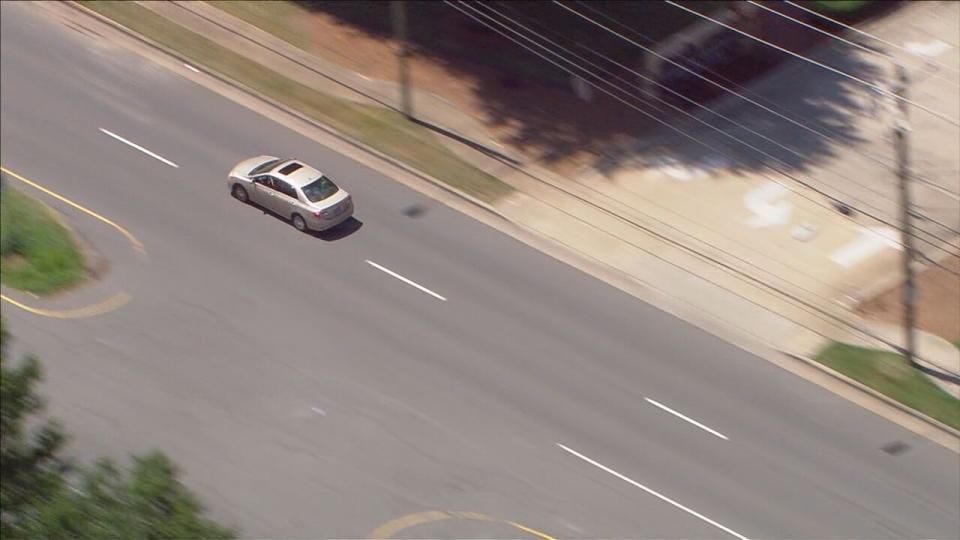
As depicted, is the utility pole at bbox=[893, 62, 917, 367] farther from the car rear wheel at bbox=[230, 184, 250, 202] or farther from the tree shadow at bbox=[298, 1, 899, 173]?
the car rear wheel at bbox=[230, 184, 250, 202]

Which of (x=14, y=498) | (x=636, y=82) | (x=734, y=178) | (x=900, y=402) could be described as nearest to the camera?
(x=14, y=498)

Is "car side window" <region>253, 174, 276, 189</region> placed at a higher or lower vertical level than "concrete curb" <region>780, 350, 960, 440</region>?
higher

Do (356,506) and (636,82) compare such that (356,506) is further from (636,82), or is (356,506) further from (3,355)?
(636,82)

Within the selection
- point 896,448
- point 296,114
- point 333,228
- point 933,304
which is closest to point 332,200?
point 333,228

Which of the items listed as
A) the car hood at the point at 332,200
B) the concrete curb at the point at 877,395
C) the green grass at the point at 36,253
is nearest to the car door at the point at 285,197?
the car hood at the point at 332,200

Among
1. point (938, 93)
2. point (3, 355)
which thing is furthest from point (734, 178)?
point (3, 355)

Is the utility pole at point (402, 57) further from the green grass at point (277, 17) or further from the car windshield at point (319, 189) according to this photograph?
the car windshield at point (319, 189)

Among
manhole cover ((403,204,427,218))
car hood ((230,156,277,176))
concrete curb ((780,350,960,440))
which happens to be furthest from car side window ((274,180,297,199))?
concrete curb ((780,350,960,440))
